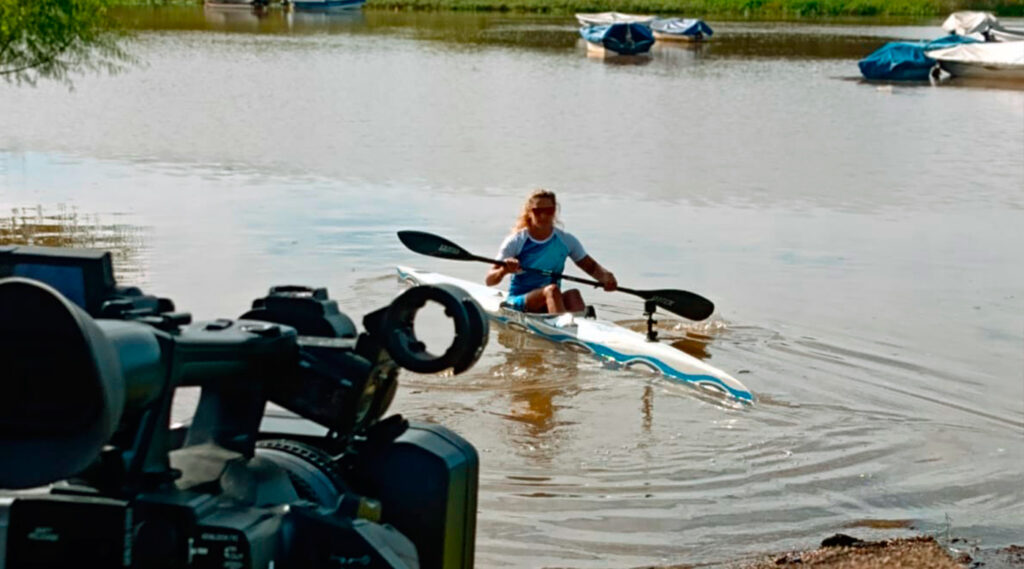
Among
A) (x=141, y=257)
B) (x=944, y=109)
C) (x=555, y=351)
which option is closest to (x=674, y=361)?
(x=555, y=351)

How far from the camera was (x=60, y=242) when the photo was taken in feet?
40.9

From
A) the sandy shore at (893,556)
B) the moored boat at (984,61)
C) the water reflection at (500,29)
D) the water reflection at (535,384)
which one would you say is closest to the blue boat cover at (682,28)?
the water reflection at (500,29)

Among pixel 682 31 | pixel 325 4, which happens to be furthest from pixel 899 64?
pixel 325 4

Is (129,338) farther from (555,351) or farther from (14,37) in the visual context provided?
(14,37)

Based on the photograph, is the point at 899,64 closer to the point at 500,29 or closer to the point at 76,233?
the point at 500,29

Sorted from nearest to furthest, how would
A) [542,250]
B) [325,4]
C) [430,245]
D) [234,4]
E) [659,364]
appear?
[659,364] → [430,245] → [542,250] → [325,4] → [234,4]

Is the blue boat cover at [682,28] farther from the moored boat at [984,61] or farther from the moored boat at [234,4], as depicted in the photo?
the moored boat at [234,4]

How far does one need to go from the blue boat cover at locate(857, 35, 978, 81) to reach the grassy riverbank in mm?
28020

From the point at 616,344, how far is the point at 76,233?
566cm

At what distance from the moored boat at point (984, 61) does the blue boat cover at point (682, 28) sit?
1343 centimetres

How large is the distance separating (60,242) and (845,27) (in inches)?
1989

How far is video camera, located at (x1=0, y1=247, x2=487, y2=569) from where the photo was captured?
1459 mm

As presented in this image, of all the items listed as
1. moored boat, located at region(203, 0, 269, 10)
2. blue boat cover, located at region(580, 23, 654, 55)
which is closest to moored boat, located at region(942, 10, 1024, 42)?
blue boat cover, located at region(580, 23, 654, 55)

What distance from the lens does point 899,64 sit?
3512 cm
